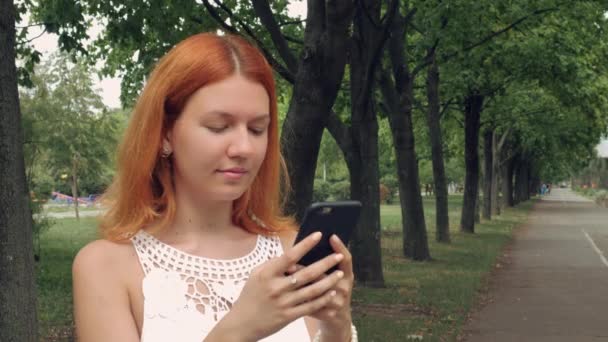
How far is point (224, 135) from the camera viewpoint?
1.97 m

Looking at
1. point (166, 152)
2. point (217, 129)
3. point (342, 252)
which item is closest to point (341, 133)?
point (166, 152)

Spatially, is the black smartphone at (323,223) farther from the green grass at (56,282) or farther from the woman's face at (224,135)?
the green grass at (56,282)

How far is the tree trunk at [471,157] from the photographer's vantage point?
2933 cm

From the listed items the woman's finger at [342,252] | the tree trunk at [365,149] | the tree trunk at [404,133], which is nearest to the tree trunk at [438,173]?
the tree trunk at [404,133]

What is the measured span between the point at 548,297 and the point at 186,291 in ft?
43.3

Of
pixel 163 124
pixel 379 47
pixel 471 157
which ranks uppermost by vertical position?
pixel 379 47

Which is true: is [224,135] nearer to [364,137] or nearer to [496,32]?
[364,137]

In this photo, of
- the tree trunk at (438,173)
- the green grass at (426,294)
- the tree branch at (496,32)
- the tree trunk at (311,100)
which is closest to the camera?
the tree trunk at (311,100)

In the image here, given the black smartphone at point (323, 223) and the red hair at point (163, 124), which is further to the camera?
the red hair at point (163, 124)

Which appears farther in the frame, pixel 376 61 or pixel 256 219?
pixel 376 61

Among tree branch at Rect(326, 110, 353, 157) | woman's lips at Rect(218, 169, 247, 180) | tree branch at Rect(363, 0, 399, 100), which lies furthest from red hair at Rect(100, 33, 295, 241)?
tree branch at Rect(326, 110, 353, 157)

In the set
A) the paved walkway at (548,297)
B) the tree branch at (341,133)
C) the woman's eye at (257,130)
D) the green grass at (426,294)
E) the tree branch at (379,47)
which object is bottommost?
the paved walkway at (548,297)

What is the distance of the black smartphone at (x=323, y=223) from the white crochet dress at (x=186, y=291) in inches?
11.3

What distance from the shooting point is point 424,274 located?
16969 mm
